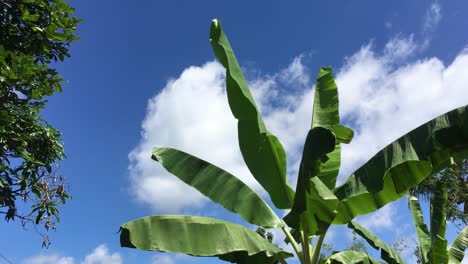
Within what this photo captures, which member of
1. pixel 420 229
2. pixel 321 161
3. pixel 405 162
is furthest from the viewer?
pixel 420 229

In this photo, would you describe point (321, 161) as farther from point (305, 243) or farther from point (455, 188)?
point (455, 188)

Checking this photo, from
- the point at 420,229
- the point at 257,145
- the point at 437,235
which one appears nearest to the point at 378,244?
the point at 437,235

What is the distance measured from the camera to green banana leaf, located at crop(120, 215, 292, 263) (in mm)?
4742

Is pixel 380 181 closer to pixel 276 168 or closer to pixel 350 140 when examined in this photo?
pixel 350 140

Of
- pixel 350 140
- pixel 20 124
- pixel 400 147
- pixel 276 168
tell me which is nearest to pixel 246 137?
pixel 276 168

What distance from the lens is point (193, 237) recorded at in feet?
16.0

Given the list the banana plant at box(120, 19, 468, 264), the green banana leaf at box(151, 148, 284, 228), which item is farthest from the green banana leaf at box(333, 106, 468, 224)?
the green banana leaf at box(151, 148, 284, 228)

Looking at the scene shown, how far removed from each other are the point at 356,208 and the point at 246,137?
58.2 inches

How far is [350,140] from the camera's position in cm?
484

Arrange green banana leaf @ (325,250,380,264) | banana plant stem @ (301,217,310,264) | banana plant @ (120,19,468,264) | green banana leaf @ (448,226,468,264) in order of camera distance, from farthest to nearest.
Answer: green banana leaf @ (448,226,468,264) < banana plant stem @ (301,217,310,264) < green banana leaf @ (325,250,380,264) < banana plant @ (120,19,468,264)

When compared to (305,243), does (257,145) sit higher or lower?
higher

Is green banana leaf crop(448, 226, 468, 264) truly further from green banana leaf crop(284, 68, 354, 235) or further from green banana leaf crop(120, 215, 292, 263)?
green banana leaf crop(120, 215, 292, 263)

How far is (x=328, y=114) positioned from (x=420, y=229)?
10.3ft

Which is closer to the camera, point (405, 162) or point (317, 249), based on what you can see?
point (405, 162)
